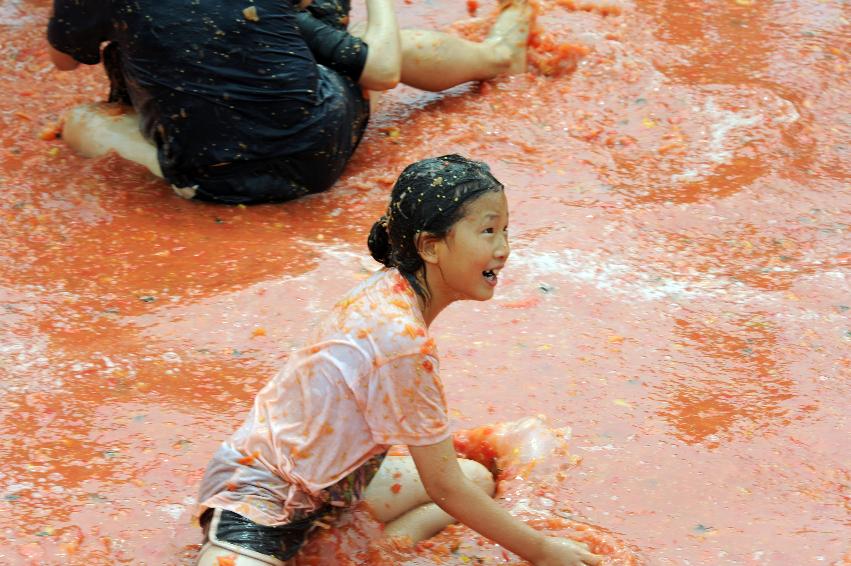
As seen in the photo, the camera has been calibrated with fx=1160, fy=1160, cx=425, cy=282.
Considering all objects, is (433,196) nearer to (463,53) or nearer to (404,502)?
(404,502)

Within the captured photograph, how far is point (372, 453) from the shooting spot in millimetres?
2436

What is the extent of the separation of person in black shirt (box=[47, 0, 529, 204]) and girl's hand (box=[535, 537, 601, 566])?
2.13 meters

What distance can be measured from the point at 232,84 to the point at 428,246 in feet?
6.24

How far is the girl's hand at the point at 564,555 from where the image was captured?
8.09 ft

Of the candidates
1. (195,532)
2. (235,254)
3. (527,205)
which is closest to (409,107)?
(527,205)

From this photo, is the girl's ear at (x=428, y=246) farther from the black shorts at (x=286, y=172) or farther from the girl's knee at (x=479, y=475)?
the black shorts at (x=286, y=172)

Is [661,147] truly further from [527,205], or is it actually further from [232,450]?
[232,450]

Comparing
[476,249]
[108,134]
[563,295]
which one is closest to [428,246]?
[476,249]

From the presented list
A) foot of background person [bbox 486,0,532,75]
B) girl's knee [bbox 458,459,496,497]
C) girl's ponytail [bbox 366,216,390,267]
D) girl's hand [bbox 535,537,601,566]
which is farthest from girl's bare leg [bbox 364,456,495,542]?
foot of background person [bbox 486,0,532,75]

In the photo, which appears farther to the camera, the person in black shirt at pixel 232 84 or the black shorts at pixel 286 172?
the black shorts at pixel 286 172

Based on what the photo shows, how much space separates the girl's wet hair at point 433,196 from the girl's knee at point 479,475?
1.85ft

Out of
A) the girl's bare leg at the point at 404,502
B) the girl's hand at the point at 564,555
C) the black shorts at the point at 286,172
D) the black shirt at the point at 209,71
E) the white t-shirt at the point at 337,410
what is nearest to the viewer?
the white t-shirt at the point at 337,410

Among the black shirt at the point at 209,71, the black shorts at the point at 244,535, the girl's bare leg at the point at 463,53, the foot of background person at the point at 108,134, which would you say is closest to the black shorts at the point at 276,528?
the black shorts at the point at 244,535

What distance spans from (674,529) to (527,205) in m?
1.75
